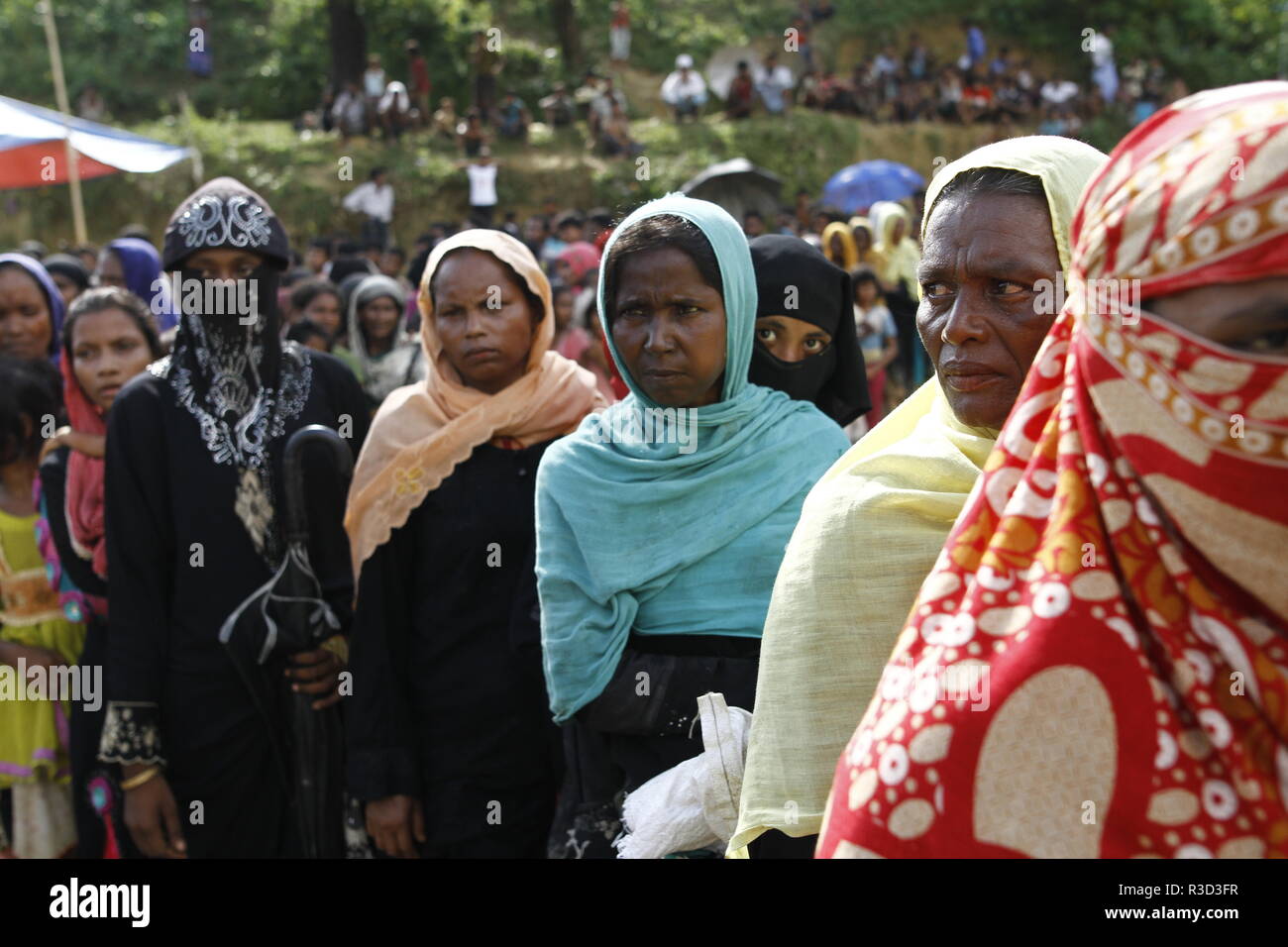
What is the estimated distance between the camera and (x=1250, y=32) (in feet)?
89.9

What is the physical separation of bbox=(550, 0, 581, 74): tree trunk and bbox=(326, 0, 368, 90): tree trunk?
3.84 meters

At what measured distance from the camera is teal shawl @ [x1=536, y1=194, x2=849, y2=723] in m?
2.61

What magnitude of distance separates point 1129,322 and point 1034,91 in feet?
84.4

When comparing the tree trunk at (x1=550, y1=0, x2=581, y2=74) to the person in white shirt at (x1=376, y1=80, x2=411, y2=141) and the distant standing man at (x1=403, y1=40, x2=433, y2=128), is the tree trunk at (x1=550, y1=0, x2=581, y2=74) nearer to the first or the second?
the distant standing man at (x1=403, y1=40, x2=433, y2=128)

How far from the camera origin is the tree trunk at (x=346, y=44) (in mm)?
23078

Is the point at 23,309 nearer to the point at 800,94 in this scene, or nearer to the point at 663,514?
the point at 663,514

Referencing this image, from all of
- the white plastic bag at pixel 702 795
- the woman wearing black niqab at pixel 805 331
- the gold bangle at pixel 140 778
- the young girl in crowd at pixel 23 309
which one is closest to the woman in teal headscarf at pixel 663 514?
the white plastic bag at pixel 702 795

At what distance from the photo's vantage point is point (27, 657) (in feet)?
13.8

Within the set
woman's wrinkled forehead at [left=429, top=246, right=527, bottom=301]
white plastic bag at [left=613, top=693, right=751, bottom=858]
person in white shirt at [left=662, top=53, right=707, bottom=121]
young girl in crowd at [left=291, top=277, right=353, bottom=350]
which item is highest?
person in white shirt at [left=662, top=53, right=707, bottom=121]

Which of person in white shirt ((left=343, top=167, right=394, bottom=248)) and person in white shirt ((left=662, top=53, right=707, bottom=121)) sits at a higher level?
person in white shirt ((left=662, top=53, right=707, bottom=121))

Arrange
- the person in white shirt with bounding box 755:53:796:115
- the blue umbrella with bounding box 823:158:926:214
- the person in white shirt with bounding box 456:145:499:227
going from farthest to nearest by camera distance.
Answer: the person in white shirt with bounding box 755:53:796:115
the person in white shirt with bounding box 456:145:499:227
the blue umbrella with bounding box 823:158:926:214

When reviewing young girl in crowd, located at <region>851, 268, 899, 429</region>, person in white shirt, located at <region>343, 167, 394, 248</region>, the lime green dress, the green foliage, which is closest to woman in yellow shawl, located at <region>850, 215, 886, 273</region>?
young girl in crowd, located at <region>851, 268, 899, 429</region>

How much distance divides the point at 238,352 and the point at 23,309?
5.78 feet

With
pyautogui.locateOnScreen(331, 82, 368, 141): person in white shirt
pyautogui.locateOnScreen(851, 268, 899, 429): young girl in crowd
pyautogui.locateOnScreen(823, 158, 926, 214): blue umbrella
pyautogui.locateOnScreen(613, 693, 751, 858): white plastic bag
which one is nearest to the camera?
pyautogui.locateOnScreen(613, 693, 751, 858): white plastic bag
